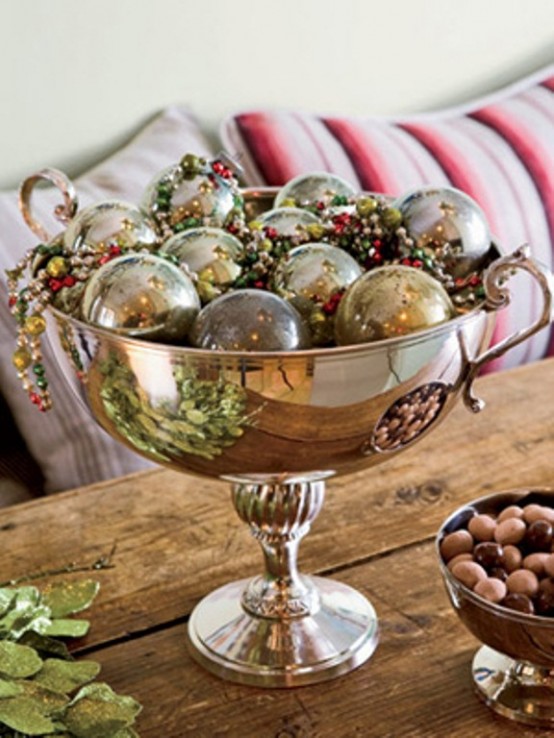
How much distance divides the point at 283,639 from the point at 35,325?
247 mm

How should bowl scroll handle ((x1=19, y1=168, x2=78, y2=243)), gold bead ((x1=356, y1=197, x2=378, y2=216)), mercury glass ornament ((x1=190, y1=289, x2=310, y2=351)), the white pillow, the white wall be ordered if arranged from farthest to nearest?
1. the white wall
2. the white pillow
3. bowl scroll handle ((x1=19, y1=168, x2=78, y2=243))
4. gold bead ((x1=356, y1=197, x2=378, y2=216))
5. mercury glass ornament ((x1=190, y1=289, x2=310, y2=351))

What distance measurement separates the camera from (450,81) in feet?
5.66

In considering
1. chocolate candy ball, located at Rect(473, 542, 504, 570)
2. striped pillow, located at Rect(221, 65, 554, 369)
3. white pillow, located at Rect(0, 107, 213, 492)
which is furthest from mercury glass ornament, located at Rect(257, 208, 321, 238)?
striped pillow, located at Rect(221, 65, 554, 369)

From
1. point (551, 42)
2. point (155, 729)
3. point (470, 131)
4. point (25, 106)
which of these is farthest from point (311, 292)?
point (551, 42)

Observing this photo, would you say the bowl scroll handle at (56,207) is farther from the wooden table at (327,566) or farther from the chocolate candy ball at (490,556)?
the chocolate candy ball at (490,556)

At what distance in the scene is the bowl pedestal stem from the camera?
765 millimetres

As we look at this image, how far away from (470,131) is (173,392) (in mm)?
1030

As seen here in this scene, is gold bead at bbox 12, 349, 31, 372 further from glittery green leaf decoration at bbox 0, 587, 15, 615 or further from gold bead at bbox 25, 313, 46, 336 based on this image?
glittery green leaf decoration at bbox 0, 587, 15, 615

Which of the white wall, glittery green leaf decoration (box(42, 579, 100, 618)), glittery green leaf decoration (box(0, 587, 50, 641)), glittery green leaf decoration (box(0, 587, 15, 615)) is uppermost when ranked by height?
the white wall

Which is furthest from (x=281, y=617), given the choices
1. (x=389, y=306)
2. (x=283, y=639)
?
(x=389, y=306)

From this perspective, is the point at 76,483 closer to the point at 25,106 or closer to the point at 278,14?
the point at 25,106

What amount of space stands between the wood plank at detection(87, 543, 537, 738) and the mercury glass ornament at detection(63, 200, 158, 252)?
0.25 m

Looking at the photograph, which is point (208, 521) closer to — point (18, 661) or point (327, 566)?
point (327, 566)

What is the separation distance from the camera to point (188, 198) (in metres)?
0.84
